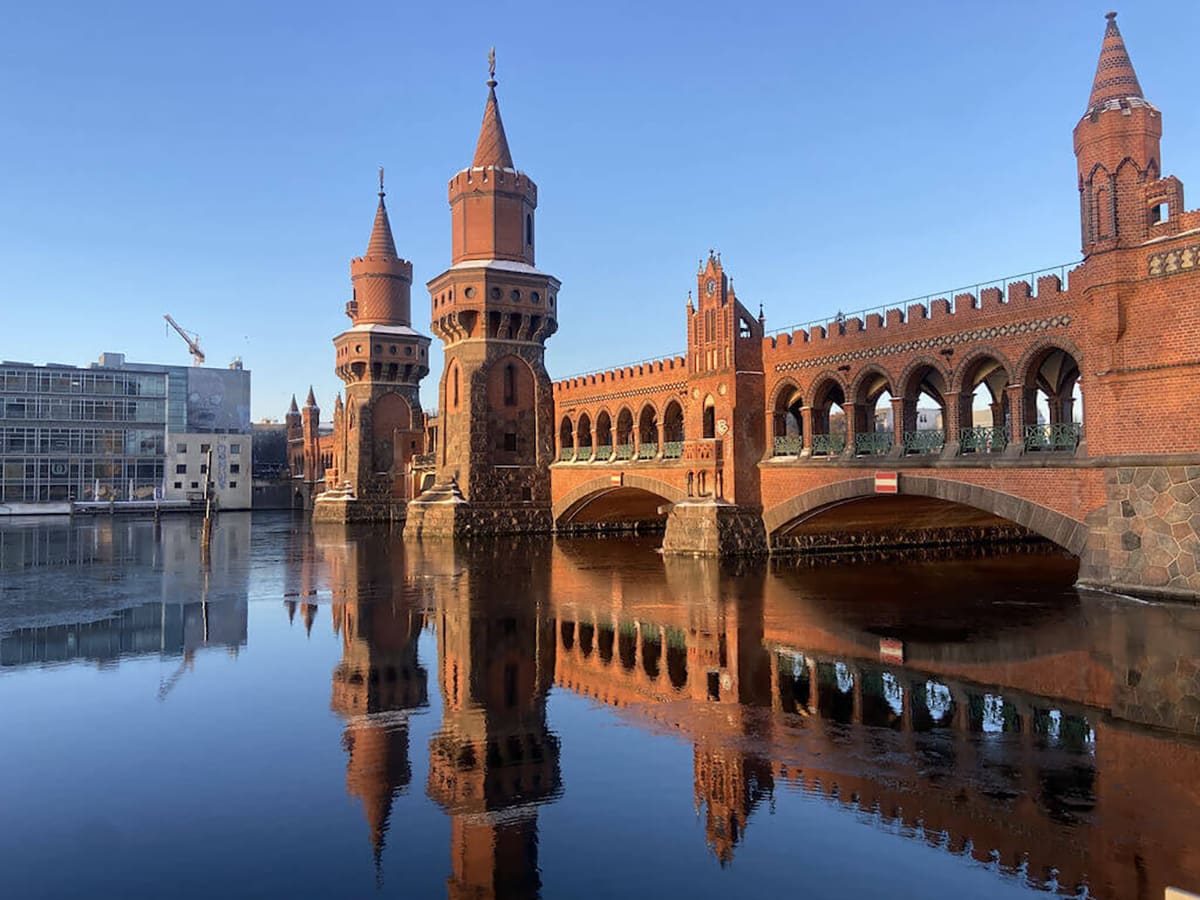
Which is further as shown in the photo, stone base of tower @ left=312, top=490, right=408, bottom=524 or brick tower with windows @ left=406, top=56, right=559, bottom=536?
stone base of tower @ left=312, top=490, right=408, bottom=524

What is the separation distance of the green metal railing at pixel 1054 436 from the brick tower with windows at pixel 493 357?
28499 mm

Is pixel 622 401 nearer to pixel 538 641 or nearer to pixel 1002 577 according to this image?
pixel 1002 577

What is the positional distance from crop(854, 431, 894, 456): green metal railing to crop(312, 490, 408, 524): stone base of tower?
39.3 m

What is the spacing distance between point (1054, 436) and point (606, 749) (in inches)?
691

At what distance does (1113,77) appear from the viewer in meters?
20.6

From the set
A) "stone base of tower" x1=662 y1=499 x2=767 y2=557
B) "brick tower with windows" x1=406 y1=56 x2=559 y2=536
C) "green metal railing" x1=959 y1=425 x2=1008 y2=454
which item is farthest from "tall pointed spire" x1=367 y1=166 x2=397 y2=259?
"green metal railing" x1=959 y1=425 x2=1008 y2=454

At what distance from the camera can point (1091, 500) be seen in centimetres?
2064

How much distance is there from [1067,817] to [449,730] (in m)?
7.00

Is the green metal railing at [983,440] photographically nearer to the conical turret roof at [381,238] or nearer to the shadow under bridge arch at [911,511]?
the shadow under bridge arch at [911,511]

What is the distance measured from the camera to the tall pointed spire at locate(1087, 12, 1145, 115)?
803 inches

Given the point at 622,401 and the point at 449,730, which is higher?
the point at 622,401

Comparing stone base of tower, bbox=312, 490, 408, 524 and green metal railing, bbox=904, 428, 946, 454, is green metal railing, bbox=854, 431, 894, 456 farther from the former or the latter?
stone base of tower, bbox=312, 490, 408, 524

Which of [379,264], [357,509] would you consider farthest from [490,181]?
[357,509]

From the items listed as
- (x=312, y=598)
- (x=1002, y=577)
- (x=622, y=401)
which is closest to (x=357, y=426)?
(x=622, y=401)
